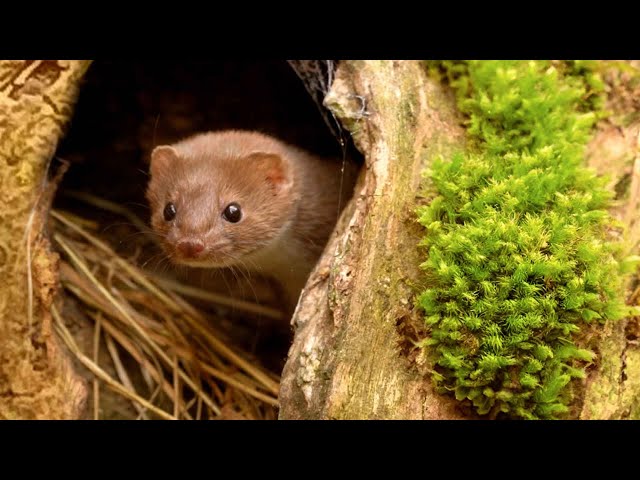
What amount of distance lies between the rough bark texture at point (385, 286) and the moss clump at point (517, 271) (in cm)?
10

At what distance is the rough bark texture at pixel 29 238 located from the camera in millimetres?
2891

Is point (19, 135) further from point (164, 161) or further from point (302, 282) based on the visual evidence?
point (302, 282)

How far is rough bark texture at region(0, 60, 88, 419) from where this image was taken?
2891mm

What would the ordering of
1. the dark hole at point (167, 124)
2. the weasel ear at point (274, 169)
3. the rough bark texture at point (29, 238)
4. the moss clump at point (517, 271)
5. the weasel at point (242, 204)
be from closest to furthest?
1. the moss clump at point (517, 271)
2. the rough bark texture at point (29, 238)
3. the weasel at point (242, 204)
4. the weasel ear at point (274, 169)
5. the dark hole at point (167, 124)

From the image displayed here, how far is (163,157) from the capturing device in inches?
133

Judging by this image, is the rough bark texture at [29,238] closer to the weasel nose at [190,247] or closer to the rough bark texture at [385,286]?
the weasel nose at [190,247]

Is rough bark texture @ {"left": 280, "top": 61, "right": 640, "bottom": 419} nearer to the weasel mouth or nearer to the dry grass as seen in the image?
the weasel mouth

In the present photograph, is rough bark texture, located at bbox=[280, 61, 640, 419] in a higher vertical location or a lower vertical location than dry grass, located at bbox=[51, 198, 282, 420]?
higher

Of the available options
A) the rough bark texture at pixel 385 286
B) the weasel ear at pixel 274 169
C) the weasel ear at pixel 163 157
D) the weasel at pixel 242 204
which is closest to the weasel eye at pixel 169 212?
the weasel at pixel 242 204

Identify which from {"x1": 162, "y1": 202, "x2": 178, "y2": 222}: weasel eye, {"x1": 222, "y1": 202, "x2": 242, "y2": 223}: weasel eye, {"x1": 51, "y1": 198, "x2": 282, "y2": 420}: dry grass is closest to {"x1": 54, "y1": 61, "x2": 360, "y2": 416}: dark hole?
{"x1": 51, "y1": 198, "x2": 282, "y2": 420}: dry grass

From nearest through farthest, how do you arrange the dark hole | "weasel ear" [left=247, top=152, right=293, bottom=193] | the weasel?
the weasel < "weasel ear" [left=247, top=152, right=293, bottom=193] < the dark hole

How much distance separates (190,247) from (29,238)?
74 cm

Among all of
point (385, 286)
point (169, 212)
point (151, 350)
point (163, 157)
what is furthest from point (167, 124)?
point (385, 286)

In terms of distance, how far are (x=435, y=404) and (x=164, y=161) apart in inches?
76.1
